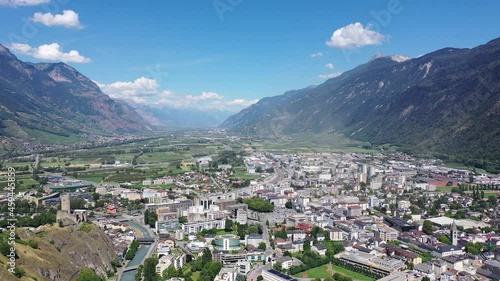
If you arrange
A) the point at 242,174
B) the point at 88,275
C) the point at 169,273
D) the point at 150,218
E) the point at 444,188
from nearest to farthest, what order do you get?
the point at 88,275, the point at 169,273, the point at 150,218, the point at 444,188, the point at 242,174

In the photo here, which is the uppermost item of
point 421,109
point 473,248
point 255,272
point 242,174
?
point 421,109

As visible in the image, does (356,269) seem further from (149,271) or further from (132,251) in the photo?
(132,251)

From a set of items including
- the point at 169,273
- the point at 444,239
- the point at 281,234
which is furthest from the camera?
the point at 281,234

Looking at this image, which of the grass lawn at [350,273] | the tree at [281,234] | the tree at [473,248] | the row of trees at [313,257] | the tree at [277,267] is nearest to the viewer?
the grass lawn at [350,273]

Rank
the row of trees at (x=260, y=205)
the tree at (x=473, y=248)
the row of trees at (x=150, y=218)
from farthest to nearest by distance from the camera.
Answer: the row of trees at (x=260, y=205) → the row of trees at (x=150, y=218) → the tree at (x=473, y=248)

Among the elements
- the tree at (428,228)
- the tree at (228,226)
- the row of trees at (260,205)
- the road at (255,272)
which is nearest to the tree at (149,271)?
the road at (255,272)

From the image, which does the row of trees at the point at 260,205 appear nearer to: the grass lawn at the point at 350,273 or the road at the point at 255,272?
the grass lawn at the point at 350,273

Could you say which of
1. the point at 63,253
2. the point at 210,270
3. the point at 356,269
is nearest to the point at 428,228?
the point at 356,269

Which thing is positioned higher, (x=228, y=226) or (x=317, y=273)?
(x=228, y=226)

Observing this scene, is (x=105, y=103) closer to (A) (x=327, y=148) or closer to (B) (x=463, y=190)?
(A) (x=327, y=148)
